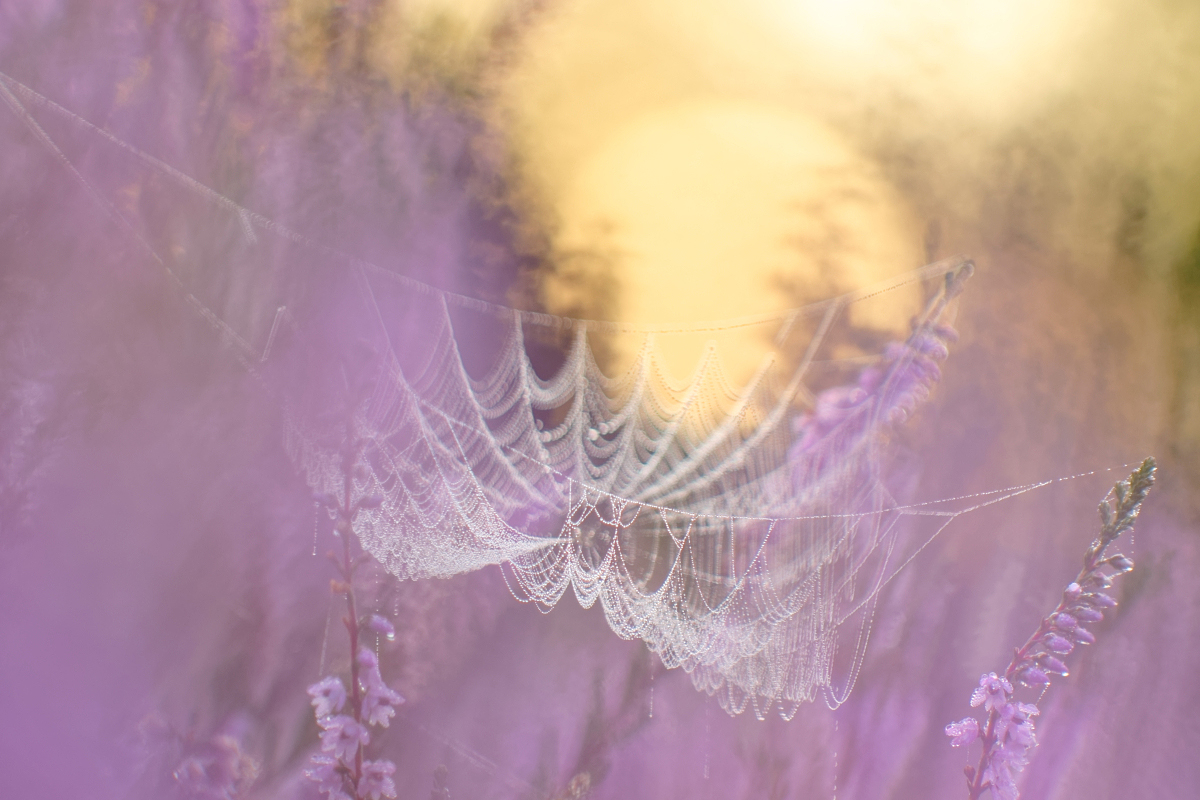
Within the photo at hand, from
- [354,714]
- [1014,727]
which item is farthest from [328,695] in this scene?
[1014,727]

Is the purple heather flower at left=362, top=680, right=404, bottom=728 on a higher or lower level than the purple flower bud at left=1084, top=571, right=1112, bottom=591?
lower

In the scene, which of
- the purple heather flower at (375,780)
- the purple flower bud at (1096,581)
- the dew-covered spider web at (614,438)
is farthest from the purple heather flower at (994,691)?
the purple heather flower at (375,780)

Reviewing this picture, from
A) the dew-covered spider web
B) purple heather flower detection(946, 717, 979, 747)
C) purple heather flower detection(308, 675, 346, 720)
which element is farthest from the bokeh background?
purple heather flower detection(946, 717, 979, 747)

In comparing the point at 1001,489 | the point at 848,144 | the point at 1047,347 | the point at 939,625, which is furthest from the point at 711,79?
the point at 939,625

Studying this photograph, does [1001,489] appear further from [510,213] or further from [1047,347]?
[510,213]

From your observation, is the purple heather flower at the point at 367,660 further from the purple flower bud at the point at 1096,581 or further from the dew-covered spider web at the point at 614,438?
the purple flower bud at the point at 1096,581

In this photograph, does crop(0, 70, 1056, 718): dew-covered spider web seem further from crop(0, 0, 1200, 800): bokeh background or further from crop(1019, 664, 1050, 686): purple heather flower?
crop(1019, 664, 1050, 686): purple heather flower
